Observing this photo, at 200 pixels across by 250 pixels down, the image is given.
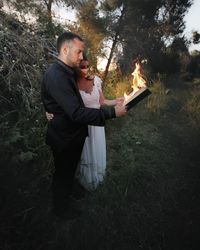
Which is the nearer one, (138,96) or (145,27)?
(138,96)

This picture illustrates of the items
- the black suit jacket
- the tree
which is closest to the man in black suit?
the black suit jacket

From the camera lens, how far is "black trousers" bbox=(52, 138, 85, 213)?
106 inches

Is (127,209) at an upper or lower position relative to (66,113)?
lower

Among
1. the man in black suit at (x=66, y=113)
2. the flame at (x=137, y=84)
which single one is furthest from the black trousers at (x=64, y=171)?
the flame at (x=137, y=84)

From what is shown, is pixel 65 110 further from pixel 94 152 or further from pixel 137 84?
pixel 94 152

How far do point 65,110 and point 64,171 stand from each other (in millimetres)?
832

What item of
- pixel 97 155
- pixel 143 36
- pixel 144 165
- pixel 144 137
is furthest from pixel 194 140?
pixel 143 36

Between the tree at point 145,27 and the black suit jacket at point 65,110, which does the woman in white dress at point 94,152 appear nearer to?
the black suit jacket at point 65,110

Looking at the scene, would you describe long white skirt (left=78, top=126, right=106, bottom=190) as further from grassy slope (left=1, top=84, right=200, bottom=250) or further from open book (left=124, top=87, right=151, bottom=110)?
open book (left=124, top=87, right=151, bottom=110)

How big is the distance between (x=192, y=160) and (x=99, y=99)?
244cm

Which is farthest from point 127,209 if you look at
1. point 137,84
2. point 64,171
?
point 137,84

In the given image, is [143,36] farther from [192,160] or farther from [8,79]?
[8,79]

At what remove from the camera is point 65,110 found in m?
2.22

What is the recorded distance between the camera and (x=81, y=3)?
30.7 ft
